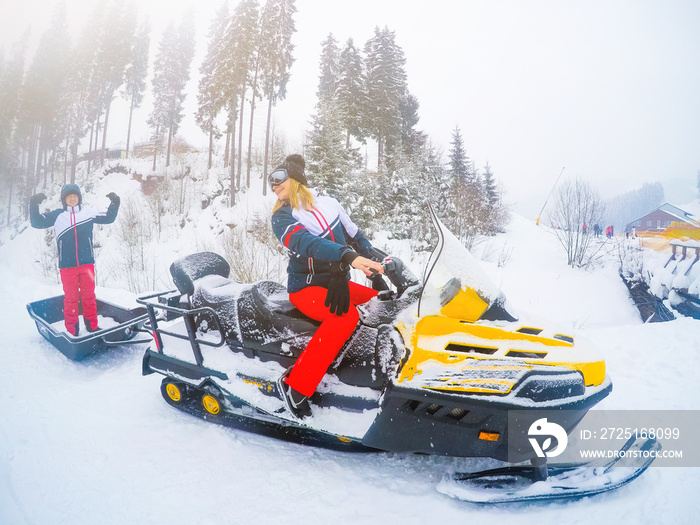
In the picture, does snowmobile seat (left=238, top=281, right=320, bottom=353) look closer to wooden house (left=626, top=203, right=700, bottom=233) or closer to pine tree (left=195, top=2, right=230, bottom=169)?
pine tree (left=195, top=2, right=230, bottom=169)

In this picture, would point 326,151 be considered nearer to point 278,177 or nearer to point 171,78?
point 278,177

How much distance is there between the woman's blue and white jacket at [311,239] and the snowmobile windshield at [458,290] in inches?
19.4

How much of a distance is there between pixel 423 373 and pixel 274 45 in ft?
51.7

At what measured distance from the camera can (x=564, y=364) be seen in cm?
163

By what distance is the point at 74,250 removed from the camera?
3820mm

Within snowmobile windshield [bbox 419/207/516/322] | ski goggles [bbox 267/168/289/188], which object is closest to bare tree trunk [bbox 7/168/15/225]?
ski goggles [bbox 267/168/289/188]

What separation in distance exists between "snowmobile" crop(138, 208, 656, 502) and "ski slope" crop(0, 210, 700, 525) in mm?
113

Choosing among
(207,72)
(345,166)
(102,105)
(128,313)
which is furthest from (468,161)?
(128,313)

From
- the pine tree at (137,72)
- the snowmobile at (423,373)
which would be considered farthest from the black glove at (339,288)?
the pine tree at (137,72)

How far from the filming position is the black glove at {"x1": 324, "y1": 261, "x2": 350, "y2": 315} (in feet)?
6.08

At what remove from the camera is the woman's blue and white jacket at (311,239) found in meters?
1.92

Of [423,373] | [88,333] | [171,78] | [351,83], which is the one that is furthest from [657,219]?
[171,78]

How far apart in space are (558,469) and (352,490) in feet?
3.64

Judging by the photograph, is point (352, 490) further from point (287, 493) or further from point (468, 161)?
point (468, 161)
